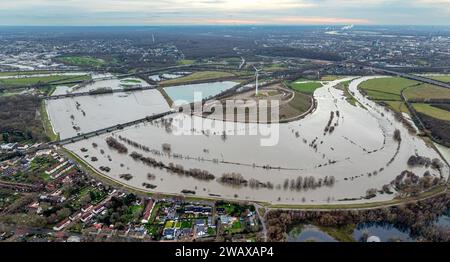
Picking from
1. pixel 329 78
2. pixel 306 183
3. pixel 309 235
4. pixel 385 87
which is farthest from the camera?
pixel 329 78

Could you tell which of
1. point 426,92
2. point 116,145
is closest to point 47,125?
point 116,145

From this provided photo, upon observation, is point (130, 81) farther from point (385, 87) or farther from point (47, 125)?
point (385, 87)

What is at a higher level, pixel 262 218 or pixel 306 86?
pixel 306 86

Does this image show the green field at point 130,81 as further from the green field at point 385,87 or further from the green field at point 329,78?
the green field at point 385,87

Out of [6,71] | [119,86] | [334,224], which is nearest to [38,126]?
[119,86]

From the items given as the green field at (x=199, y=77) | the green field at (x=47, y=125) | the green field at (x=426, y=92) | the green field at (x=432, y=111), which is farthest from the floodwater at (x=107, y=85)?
the green field at (x=426, y=92)

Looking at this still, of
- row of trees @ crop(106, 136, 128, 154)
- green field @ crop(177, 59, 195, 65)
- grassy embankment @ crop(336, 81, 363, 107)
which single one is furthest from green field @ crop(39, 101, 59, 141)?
green field @ crop(177, 59, 195, 65)

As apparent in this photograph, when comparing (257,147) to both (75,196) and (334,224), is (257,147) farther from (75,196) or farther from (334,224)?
(75,196)

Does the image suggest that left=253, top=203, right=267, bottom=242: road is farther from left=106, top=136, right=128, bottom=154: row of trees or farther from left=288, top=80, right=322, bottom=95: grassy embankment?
left=288, top=80, right=322, bottom=95: grassy embankment
